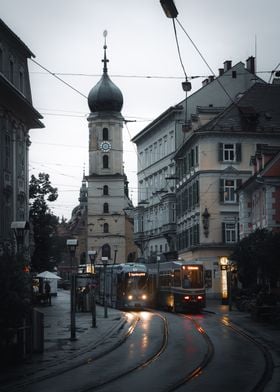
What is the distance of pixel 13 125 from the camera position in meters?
48.1

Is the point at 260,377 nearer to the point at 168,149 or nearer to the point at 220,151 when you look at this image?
the point at 220,151

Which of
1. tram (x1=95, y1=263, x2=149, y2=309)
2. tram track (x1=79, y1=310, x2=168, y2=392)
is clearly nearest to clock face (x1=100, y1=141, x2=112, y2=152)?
tram (x1=95, y1=263, x2=149, y2=309)

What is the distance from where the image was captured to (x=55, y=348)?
27469mm

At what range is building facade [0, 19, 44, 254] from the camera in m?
45.0

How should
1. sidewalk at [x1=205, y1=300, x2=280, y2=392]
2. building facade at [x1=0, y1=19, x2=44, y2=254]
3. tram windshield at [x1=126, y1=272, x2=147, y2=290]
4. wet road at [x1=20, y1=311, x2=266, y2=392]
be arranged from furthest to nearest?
tram windshield at [x1=126, y1=272, x2=147, y2=290]
building facade at [x1=0, y1=19, x2=44, y2=254]
sidewalk at [x1=205, y1=300, x2=280, y2=392]
wet road at [x1=20, y1=311, x2=266, y2=392]

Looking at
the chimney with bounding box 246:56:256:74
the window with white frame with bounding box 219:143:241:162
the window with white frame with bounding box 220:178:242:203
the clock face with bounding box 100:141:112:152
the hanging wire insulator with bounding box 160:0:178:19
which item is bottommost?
the hanging wire insulator with bounding box 160:0:178:19

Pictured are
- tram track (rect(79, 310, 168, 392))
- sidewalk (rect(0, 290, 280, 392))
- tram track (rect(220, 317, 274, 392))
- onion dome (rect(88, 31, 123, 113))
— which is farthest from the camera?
onion dome (rect(88, 31, 123, 113))

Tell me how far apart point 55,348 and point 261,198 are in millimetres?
30985

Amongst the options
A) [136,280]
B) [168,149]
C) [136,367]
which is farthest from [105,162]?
[136,367]

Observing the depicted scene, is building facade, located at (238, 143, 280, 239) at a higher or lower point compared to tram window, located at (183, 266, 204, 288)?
higher

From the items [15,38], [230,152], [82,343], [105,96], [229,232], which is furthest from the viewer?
[105,96]

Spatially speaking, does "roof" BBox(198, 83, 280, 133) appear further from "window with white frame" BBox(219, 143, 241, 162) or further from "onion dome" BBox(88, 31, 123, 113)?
"onion dome" BBox(88, 31, 123, 113)

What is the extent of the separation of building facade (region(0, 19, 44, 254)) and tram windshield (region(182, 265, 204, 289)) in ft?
32.9

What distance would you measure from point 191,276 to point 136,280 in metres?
8.17
